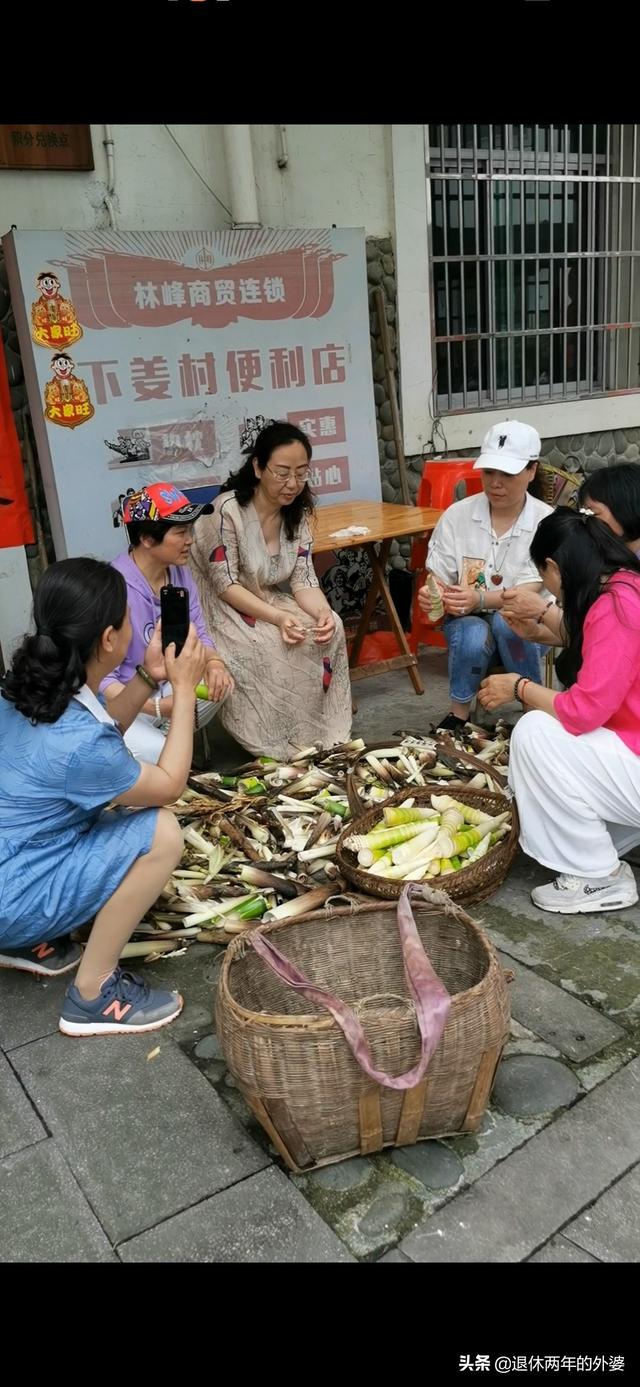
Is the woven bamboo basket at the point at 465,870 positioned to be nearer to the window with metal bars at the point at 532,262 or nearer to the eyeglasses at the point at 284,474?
the eyeglasses at the point at 284,474

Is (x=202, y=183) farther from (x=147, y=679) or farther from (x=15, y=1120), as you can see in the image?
Answer: (x=15, y=1120)

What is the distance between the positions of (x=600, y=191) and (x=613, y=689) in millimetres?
6615

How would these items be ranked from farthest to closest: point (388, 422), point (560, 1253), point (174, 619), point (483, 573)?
point (388, 422) < point (483, 573) < point (174, 619) < point (560, 1253)

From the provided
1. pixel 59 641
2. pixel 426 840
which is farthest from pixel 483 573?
pixel 59 641

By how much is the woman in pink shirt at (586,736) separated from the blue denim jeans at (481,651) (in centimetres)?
136

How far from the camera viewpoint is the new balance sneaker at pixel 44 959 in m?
3.16

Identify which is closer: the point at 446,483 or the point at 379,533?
the point at 379,533

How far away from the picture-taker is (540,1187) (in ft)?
7.34

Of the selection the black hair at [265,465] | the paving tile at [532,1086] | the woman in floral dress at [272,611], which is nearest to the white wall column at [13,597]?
the woman in floral dress at [272,611]

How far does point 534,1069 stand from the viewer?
2.62 meters

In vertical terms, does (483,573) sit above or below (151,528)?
below

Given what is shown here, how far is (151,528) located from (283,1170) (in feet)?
8.24

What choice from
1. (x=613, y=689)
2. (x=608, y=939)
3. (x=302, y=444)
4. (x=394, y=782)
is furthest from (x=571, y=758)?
(x=302, y=444)

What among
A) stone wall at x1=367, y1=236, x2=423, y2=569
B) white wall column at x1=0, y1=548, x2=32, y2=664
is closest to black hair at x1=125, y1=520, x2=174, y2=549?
Result: white wall column at x1=0, y1=548, x2=32, y2=664
